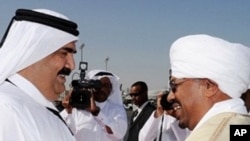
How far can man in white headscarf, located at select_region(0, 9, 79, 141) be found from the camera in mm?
2768

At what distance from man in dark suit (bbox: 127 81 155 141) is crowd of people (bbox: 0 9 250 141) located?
4383mm

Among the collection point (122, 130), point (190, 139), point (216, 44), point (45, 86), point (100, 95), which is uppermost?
point (216, 44)

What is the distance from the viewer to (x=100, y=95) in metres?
6.50

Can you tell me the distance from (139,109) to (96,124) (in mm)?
1779

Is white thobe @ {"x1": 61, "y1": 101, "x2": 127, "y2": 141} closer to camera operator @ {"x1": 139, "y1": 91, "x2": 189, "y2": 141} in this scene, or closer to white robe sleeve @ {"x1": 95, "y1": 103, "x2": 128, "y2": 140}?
white robe sleeve @ {"x1": 95, "y1": 103, "x2": 128, "y2": 140}

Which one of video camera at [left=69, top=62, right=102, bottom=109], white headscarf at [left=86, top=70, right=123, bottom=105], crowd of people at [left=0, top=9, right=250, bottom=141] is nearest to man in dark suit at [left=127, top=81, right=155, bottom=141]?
white headscarf at [left=86, top=70, right=123, bottom=105]

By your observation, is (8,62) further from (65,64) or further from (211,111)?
(211,111)

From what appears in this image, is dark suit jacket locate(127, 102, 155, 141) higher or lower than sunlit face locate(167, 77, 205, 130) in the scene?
lower

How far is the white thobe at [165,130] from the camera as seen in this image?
5.88 m

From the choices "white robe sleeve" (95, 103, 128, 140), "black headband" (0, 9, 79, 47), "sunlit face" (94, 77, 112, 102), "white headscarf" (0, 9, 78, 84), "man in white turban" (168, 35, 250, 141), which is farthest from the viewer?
"sunlit face" (94, 77, 112, 102)

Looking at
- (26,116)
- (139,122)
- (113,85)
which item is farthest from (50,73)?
(139,122)

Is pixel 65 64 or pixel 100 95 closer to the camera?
pixel 65 64

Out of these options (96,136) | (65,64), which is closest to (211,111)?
(65,64)

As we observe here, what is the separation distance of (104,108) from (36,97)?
363cm
